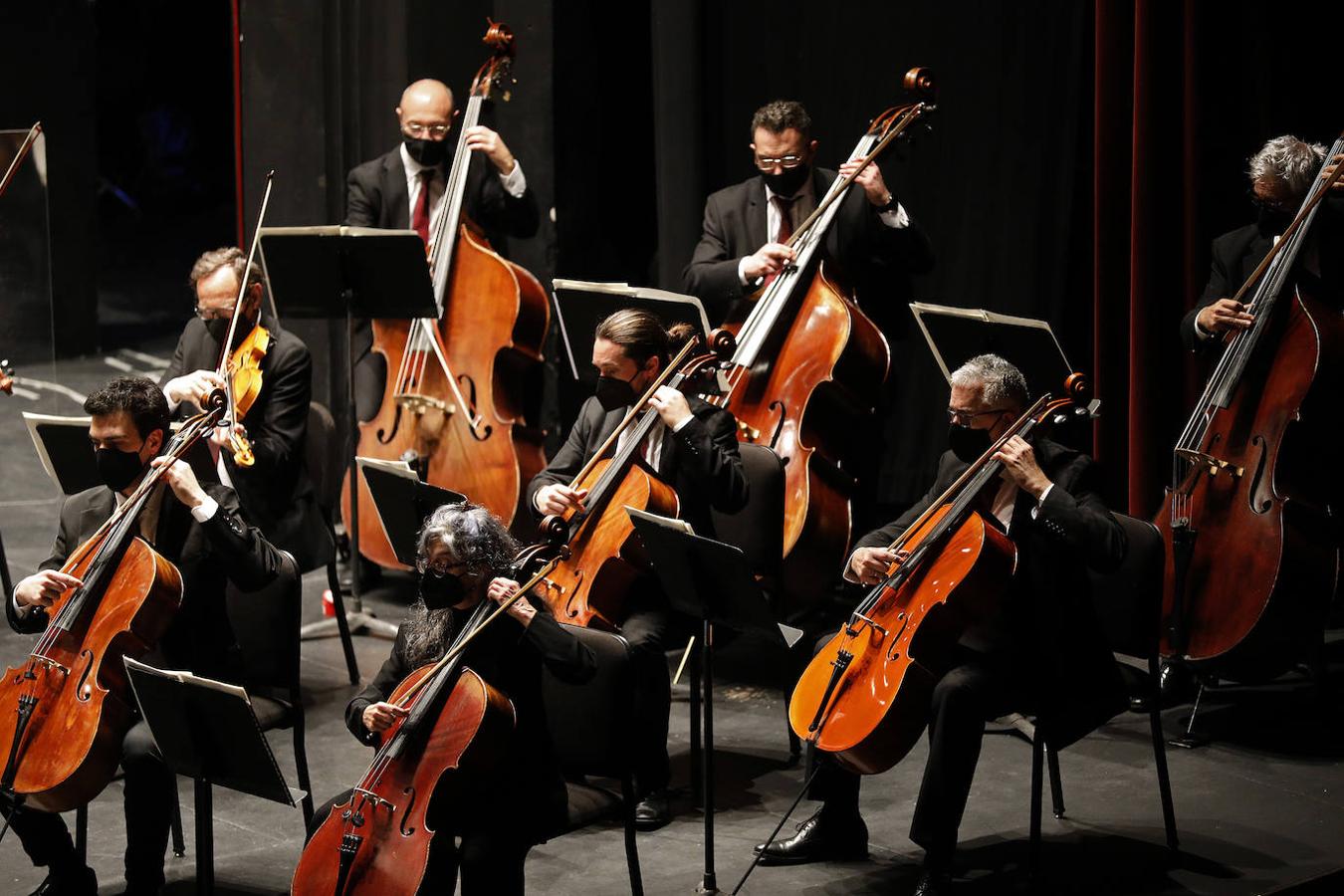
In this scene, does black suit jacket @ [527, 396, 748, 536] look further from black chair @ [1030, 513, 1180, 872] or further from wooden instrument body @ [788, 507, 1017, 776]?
black chair @ [1030, 513, 1180, 872]

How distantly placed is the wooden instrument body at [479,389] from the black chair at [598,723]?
2087mm

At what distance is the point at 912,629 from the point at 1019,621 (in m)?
0.32

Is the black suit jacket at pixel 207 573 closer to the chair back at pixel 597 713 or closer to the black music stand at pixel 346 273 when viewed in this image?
the chair back at pixel 597 713

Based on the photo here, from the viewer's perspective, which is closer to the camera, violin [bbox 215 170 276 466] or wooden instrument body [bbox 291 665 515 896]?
wooden instrument body [bbox 291 665 515 896]

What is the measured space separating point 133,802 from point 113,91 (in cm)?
1051

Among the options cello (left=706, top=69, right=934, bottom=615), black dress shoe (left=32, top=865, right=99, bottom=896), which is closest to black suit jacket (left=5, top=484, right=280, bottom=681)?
black dress shoe (left=32, top=865, right=99, bottom=896)

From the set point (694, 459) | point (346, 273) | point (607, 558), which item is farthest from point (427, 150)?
point (607, 558)

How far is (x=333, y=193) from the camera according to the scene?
24.2ft

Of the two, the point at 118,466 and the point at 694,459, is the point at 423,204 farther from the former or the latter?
the point at 118,466

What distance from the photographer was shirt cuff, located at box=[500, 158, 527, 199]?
19.7 ft

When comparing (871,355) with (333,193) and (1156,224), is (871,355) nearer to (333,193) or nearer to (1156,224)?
(1156,224)

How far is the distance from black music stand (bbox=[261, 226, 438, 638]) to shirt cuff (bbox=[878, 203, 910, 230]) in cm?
139

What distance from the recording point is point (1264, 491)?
4.61 meters

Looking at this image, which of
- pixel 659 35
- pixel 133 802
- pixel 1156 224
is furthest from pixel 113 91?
pixel 133 802
